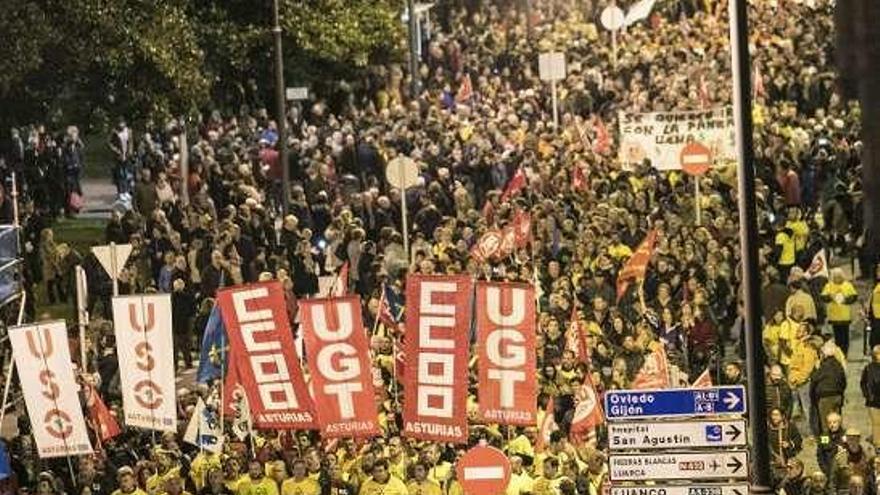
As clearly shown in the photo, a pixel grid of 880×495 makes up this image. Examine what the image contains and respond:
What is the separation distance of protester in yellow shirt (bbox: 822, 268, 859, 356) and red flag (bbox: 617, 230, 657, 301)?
178 centimetres

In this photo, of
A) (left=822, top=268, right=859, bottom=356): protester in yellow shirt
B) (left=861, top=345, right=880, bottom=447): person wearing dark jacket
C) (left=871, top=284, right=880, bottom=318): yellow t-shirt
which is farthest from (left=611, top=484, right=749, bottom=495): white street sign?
(left=822, top=268, right=859, bottom=356): protester in yellow shirt

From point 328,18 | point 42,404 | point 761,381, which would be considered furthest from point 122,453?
point 328,18

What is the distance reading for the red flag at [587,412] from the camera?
25062mm

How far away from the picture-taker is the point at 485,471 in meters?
22.7

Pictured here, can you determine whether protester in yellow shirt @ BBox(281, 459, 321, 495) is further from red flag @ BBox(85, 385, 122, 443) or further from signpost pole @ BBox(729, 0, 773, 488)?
signpost pole @ BBox(729, 0, 773, 488)

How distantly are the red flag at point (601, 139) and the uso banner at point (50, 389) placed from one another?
1781 cm

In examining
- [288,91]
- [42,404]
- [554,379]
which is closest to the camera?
[42,404]

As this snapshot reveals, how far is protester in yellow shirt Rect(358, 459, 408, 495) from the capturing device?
23547mm

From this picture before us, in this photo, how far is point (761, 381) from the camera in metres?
17.8

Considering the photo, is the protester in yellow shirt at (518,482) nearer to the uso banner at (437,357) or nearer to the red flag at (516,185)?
the uso banner at (437,357)

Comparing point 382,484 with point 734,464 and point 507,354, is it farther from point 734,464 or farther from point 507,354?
point 734,464

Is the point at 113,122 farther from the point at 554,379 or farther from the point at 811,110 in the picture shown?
the point at 554,379

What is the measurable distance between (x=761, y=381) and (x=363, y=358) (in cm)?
643

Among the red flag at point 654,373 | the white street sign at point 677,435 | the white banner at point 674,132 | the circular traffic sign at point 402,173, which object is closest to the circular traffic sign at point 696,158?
the white banner at point 674,132
